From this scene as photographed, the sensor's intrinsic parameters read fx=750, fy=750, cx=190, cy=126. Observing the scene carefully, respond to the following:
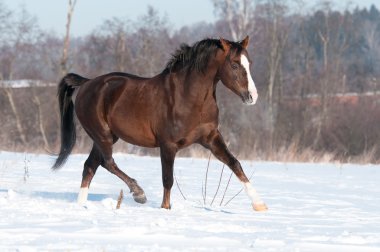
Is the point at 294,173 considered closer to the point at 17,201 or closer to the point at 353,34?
the point at 17,201

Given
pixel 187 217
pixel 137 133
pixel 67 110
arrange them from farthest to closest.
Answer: pixel 67 110 → pixel 137 133 → pixel 187 217

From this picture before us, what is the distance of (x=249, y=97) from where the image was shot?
6797 mm

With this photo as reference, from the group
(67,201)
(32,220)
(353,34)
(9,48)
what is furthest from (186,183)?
(353,34)

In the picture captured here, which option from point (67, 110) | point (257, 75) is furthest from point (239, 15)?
point (67, 110)

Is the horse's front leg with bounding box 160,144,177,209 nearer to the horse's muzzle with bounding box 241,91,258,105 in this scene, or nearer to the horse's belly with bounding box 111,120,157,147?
the horse's belly with bounding box 111,120,157,147

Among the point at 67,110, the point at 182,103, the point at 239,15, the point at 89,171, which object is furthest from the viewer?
the point at 239,15

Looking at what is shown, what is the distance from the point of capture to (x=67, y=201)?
25.5 ft

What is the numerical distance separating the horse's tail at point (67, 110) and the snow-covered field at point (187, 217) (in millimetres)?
550

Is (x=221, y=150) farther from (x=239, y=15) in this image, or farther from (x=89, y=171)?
(x=239, y=15)

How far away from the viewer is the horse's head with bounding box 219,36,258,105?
6.82 meters

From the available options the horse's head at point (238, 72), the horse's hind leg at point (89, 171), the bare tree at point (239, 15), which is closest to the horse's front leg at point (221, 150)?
the horse's head at point (238, 72)

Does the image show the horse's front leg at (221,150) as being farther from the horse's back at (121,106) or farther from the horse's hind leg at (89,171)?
the horse's hind leg at (89,171)

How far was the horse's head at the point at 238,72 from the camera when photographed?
682cm

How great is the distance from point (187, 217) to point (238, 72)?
1515mm
